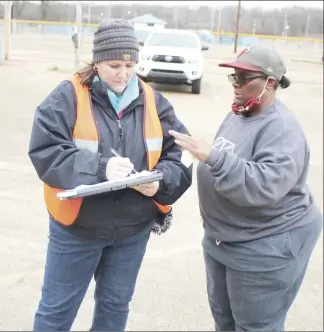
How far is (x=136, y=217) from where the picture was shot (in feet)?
6.98

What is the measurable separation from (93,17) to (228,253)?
18.4 metres

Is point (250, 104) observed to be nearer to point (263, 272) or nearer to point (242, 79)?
point (242, 79)

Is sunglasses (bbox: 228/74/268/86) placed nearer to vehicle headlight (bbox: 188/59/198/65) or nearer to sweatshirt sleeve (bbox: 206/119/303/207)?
sweatshirt sleeve (bbox: 206/119/303/207)

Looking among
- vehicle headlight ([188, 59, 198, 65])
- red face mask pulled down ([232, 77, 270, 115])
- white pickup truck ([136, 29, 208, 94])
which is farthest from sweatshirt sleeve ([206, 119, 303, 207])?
vehicle headlight ([188, 59, 198, 65])

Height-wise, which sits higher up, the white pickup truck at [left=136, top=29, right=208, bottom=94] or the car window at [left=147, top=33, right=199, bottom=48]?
the car window at [left=147, top=33, right=199, bottom=48]

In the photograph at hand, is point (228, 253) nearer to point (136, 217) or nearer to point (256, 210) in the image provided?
point (256, 210)

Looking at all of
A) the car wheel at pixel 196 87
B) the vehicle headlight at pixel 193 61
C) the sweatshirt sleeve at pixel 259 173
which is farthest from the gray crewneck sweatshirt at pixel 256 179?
the car wheel at pixel 196 87

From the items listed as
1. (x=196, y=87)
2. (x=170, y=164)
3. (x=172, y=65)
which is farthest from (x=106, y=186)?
(x=196, y=87)

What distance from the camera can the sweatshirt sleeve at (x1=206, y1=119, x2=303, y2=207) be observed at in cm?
193

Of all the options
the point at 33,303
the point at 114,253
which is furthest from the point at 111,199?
the point at 33,303

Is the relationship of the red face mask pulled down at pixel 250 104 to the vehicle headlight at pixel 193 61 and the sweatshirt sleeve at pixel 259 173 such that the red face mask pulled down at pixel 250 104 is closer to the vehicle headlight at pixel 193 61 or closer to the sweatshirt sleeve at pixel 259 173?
the sweatshirt sleeve at pixel 259 173

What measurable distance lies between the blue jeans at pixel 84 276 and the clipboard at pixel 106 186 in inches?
12.6

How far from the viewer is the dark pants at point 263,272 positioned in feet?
7.02

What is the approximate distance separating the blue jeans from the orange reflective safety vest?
10 centimetres
